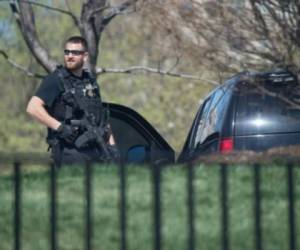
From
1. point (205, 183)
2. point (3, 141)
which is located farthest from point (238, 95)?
point (3, 141)

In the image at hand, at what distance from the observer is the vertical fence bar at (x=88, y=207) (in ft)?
16.8

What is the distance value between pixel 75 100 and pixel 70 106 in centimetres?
11

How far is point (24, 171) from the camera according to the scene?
210 inches

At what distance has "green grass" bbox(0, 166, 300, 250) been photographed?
5164 mm

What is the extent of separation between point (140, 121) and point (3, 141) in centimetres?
1550

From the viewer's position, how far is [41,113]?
8859 millimetres

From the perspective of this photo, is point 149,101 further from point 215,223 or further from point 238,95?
point 215,223

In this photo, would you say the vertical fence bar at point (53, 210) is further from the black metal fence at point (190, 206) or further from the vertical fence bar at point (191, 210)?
the vertical fence bar at point (191, 210)

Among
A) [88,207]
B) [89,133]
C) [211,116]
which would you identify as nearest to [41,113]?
[89,133]

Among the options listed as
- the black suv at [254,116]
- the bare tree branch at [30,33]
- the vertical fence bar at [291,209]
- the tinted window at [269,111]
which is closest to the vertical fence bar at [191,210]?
the vertical fence bar at [291,209]

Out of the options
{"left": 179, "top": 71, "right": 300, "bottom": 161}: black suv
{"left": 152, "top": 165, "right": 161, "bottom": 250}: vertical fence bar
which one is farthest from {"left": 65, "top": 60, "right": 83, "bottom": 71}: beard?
{"left": 152, "top": 165, "right": 161, "bottom": 250}: vertical fence bar

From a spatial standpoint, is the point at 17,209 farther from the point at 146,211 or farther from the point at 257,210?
the point at 257,210

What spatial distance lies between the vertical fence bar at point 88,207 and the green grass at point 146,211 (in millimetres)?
50

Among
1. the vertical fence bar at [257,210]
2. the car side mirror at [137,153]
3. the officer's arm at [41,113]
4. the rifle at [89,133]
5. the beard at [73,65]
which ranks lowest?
the vertical fence bar at [257,210]
